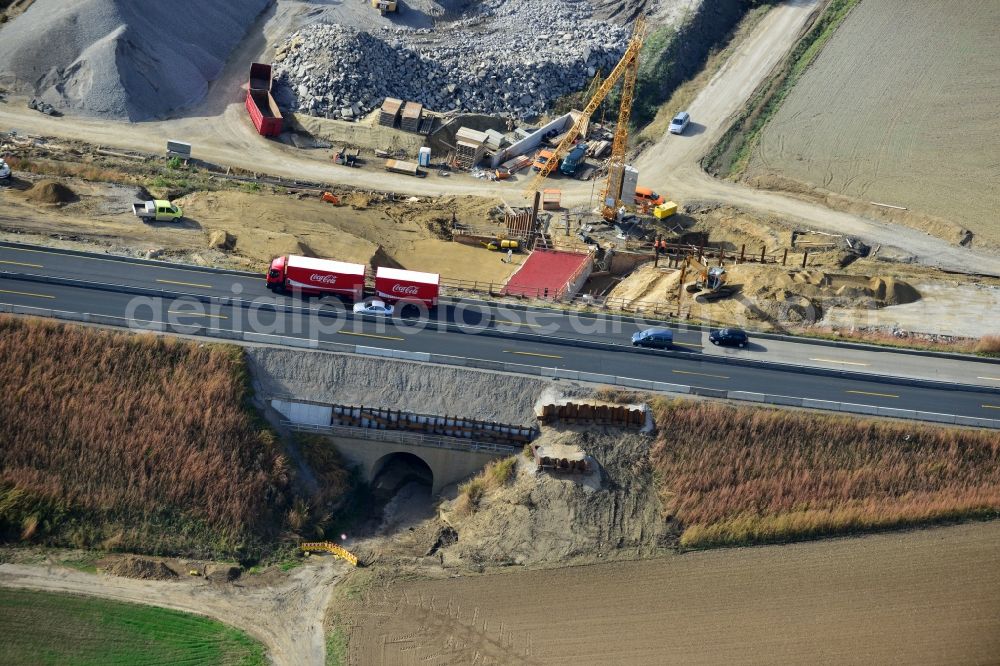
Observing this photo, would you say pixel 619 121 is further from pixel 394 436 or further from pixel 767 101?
pixel 394 436

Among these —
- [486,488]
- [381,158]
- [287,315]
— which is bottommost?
[486,488]

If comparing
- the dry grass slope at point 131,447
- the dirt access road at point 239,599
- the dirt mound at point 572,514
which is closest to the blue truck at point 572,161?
the dirt mound at point 572,514

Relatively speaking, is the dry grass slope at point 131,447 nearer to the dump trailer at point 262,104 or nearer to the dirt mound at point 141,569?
the dirt mound at point 141,569

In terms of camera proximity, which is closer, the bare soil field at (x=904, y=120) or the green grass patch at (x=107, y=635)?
the green grass patch at (x=107, y=635)

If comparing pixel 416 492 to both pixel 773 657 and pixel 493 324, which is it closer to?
pixel 493 324

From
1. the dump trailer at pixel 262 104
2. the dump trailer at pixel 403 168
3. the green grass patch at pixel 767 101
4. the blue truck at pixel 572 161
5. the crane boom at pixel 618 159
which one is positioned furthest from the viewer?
the green grass patch at pixel 767 101

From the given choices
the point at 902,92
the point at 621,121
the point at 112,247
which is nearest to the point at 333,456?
the point at 112,247
